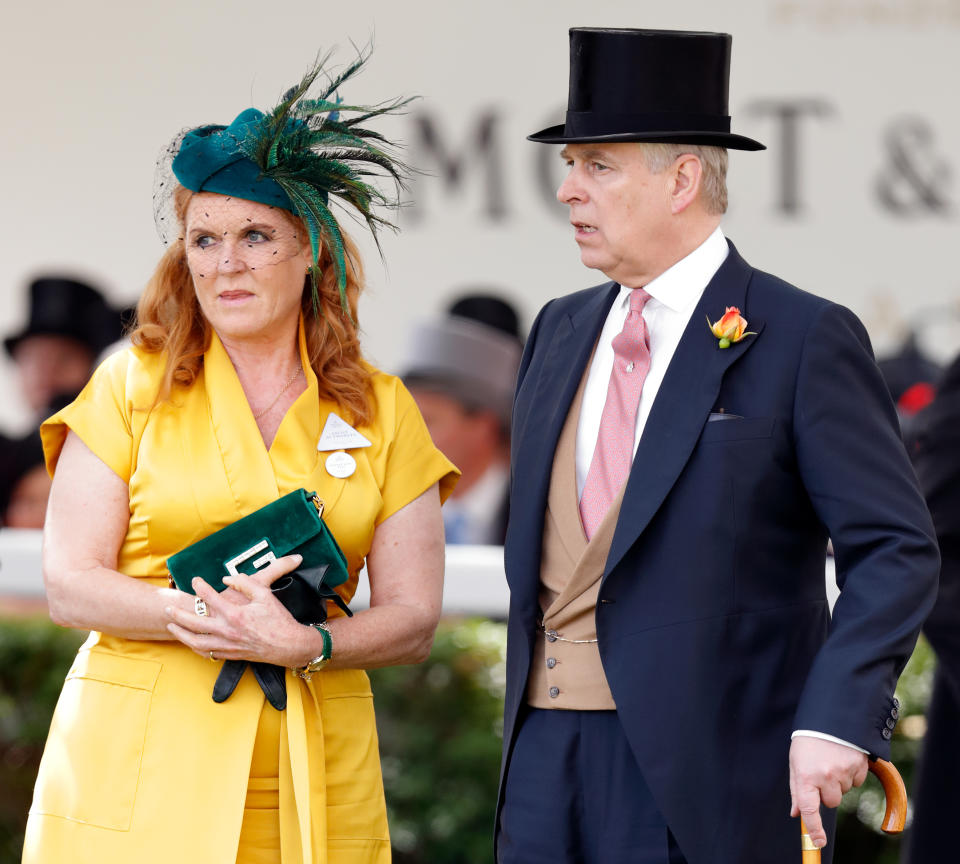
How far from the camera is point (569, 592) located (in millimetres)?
2732

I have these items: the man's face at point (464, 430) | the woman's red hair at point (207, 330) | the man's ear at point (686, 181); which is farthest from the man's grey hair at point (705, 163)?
the man's face at point (464, 430)

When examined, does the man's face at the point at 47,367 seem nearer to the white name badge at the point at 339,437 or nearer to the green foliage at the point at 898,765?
the green foliage at the point at 898,765

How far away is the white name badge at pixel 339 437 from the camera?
9.75 feet

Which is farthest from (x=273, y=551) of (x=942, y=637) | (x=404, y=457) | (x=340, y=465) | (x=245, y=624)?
(x=942, y=637)

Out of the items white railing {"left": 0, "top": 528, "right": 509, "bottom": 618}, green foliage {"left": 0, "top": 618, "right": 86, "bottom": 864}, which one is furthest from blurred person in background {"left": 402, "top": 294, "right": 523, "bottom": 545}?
green foliage {"left": 0, "top": 618, "right": 86, "bottom": 864}

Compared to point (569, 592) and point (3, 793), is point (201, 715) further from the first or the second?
point (3, 793)

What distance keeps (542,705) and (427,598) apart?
0.38 metres

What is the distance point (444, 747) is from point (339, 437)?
262cm

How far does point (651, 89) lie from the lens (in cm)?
282

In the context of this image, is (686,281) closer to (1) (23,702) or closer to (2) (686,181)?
(2) (686,181)

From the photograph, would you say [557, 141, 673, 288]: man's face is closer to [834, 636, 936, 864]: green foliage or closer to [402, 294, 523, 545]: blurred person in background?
[834, 636, 936, 864]: green foliage

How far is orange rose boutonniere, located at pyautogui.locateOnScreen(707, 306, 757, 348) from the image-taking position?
2.70 m

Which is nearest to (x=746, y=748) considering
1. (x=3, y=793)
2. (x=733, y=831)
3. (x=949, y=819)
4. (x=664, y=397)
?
(x=733, y=831)

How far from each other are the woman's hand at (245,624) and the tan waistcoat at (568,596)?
1.48ft
